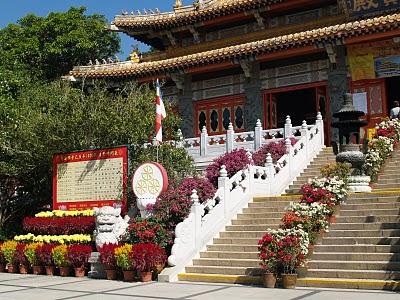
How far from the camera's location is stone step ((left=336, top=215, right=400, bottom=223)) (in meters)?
11.7

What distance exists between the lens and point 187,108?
939 inches

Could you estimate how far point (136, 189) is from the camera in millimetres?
14289

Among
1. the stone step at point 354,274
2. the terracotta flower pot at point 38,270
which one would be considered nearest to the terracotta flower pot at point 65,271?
the terracotta flower pot at point 38,270

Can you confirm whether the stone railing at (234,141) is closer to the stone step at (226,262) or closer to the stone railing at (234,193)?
the stone railing at (234,193)

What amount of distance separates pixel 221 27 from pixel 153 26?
291 centimetres

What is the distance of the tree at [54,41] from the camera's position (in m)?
34.5

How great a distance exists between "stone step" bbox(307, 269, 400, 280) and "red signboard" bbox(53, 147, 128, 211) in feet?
19.9

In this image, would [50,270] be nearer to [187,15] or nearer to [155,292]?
[155,292]

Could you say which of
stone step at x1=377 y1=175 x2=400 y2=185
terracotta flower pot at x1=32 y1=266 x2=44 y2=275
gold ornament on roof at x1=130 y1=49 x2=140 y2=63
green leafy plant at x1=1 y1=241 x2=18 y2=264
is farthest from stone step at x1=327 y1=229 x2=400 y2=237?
gold ornament on roof at x1=130 y1=49 x2=140 y2=63

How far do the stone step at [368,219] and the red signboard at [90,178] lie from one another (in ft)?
18.3

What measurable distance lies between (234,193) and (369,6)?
985 centimetres

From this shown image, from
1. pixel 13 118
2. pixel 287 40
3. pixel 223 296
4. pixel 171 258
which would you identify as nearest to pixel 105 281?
pixel 171 258

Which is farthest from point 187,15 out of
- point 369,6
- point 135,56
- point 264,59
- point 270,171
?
point 270,171

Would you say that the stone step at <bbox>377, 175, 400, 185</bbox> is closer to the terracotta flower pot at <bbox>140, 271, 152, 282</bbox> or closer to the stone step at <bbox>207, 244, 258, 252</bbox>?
the stone step at <bbox>207, 244, 258, 252</bbox>
